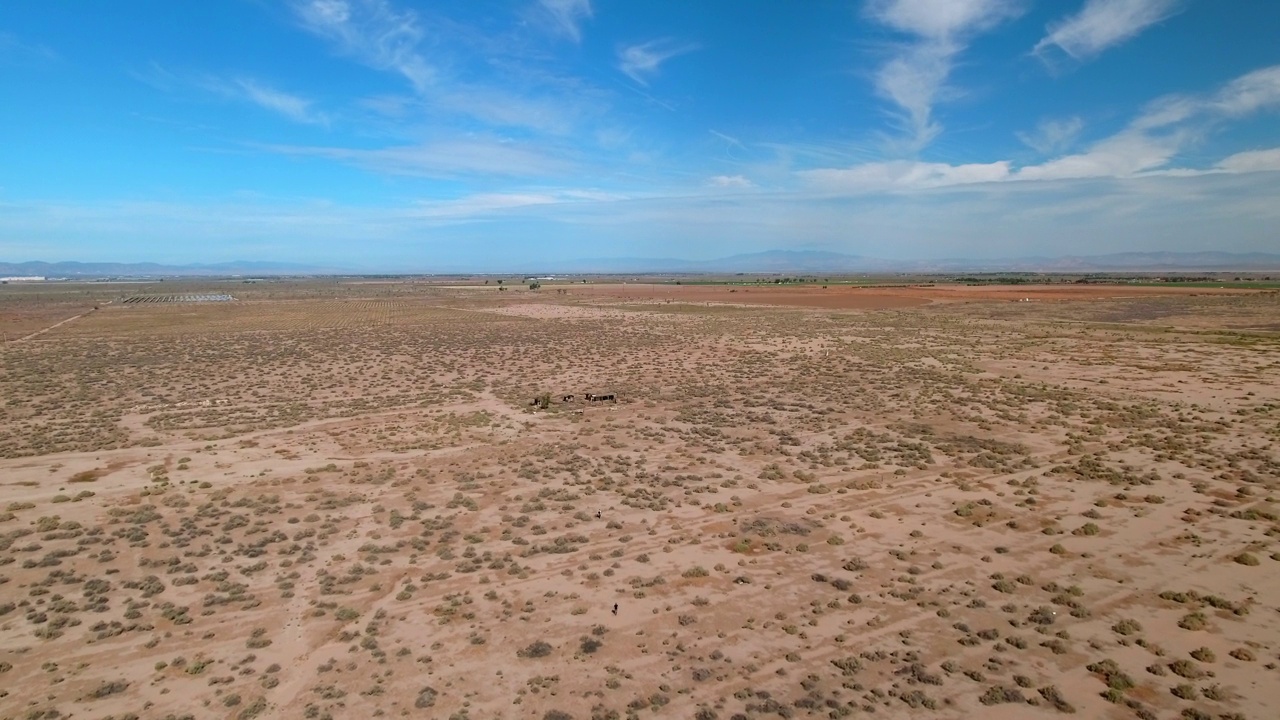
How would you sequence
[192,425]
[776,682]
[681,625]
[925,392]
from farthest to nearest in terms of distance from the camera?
[925,392] → [192,425] → [681,625] → [776,682]

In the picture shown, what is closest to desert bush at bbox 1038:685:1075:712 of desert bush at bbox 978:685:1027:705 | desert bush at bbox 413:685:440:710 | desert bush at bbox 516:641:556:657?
desert bush at bbox 978:685:1027:705

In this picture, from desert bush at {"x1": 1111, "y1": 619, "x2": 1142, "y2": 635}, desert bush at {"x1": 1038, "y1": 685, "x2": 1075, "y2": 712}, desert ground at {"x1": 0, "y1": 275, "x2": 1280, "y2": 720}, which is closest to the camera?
desert bush at {"x1": 1038, "y1": 685, "x2": 1075, "y2": 712}

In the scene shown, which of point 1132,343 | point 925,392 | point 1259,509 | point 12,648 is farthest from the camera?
point 1132,343

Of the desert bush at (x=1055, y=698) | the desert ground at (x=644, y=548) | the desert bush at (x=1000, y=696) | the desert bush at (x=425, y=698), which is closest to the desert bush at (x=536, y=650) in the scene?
the desert ground at (x=644, y=548)

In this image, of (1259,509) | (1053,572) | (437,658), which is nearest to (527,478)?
(437,658)

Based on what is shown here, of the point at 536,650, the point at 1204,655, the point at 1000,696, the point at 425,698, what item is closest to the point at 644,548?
the point at 536,650

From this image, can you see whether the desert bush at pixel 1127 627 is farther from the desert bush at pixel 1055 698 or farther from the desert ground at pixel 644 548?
the desert bush at pixel 1055 698

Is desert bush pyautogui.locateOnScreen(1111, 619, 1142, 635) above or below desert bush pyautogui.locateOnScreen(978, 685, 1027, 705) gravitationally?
above

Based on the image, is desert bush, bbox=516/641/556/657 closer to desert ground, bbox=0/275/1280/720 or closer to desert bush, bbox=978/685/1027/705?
desert ground, bbox=0/275/1280/720

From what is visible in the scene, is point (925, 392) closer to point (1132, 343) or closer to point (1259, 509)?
point (1259, 509)
